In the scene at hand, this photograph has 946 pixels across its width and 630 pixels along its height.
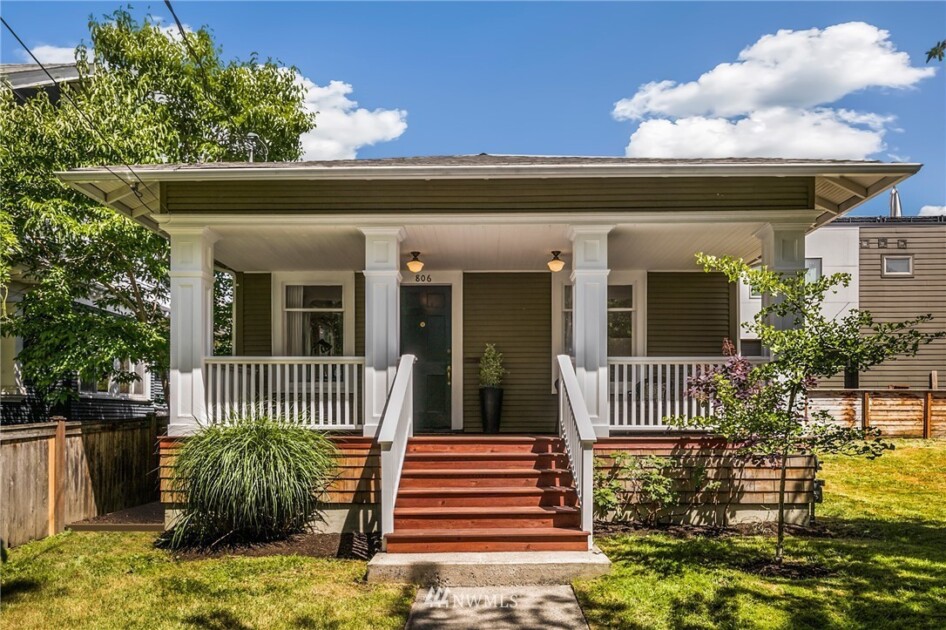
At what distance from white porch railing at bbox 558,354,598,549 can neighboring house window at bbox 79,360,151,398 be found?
821 centimetres

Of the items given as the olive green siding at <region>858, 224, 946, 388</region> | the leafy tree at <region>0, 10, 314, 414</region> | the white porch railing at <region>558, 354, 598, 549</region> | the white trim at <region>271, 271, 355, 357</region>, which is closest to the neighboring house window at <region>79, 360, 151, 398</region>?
the leafy tree at <region>0, 10, 314, 414</region>

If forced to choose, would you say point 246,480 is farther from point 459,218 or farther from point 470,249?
point 470,249

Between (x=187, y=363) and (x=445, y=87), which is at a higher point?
(x=445, y=87)

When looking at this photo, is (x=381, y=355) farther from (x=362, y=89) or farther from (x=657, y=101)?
(x=657, y=101)

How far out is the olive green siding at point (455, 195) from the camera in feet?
22.9

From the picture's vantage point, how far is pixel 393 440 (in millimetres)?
5820

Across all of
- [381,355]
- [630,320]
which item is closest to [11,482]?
[381,355]

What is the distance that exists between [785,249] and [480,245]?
10.4ft

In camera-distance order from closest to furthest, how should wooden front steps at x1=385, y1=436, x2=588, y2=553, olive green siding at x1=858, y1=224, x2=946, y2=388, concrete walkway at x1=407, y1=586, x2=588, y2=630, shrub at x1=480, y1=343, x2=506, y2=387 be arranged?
concrete walkway at x1=407, y1=586, x2=588, y2=630 < wooden front steps at x1=385, y1=436, x2=588, y2=553 < shrub at x1=480, y1=343, x2=506, y2=387 < olive green siding at x1=858, y1=224, x2=946, y2=388

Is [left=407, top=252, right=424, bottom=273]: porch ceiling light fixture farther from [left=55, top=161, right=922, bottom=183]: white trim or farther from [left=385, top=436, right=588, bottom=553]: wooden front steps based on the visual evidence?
[left=385, top=436, right=588, bottom=553]: wooden front steps

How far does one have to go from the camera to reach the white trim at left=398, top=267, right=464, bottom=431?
9680mm

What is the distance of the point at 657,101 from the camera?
60.0 ft

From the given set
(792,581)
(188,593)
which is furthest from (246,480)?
(792,581)

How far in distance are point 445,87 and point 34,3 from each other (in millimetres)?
8781
